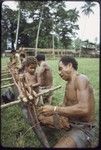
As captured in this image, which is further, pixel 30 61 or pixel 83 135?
pixel 30 61

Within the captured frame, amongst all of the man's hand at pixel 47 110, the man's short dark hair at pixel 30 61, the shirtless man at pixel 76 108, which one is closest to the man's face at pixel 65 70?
the shirtless man at pixel 76 108

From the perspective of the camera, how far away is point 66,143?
2.22 metres

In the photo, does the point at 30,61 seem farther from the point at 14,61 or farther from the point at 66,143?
the point at 66,143

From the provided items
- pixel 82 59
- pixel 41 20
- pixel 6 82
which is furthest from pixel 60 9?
pixel 6 82

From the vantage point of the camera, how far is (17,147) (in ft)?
7.21

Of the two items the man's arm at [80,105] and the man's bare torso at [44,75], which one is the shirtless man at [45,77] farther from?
the man's arm at [80,105]

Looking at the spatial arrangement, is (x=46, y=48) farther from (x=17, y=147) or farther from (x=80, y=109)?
(x=17, y=147)

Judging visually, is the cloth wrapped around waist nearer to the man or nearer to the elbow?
the elbow

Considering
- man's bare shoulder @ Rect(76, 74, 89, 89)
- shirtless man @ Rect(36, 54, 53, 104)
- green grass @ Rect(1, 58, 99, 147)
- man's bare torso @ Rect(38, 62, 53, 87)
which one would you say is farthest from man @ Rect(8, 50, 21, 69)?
man's bare torso @ Rect(38, 62, 53, 87)

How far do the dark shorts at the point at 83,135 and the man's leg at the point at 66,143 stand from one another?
0.08ft

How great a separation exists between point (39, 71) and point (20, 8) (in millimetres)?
1610

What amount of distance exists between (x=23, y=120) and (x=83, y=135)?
24.7 inches

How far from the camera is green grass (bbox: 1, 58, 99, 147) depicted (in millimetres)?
2305

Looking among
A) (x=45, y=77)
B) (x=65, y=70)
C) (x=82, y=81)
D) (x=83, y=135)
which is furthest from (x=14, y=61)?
(x=45, y=77)
